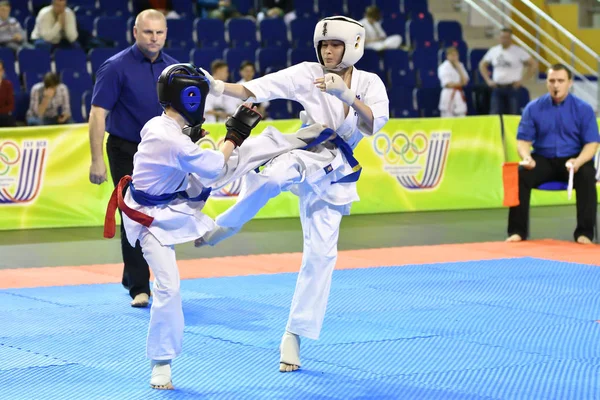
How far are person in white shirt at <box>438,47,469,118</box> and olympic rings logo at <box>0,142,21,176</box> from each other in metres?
6.91

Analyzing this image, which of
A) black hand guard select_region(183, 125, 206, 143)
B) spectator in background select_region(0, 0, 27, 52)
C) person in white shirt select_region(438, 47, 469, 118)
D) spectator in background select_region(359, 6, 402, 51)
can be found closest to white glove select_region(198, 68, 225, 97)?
black hand guard select_region(183, 125, 206, 143)

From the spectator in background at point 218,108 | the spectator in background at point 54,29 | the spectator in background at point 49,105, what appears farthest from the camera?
the spectator in background at point 54,29

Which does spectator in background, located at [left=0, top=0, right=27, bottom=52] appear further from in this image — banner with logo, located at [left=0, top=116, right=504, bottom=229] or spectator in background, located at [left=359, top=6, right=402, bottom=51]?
spectator in background, located at [left=359, top=6, right=402, bottom=51]

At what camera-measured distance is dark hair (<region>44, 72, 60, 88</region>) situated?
12289 mm

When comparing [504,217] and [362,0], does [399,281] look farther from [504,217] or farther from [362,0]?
[362,0]

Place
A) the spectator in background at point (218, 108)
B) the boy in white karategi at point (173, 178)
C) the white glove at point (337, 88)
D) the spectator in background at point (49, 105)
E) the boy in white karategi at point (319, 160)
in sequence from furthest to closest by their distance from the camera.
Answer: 1. the spectator in background at point (218, 108)
2. the spectator in background at point (49, 105)
3. the boy in white karategi at point (319, 160)
4. the white glove at point (337, 88)
5. the boy in white karategi at point (173, 178)

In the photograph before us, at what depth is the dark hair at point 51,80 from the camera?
1229 cm

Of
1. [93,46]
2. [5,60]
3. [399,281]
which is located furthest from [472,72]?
[399,281]

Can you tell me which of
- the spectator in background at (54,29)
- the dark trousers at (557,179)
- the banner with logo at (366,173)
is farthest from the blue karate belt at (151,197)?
the spectator in background at (54,29)

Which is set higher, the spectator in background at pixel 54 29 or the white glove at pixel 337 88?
the spectator in background at pixel 54 29

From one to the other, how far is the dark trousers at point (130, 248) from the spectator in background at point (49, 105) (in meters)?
5.78

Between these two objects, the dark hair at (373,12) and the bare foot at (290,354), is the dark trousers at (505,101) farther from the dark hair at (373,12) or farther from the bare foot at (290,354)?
the bare foot at (290,354)

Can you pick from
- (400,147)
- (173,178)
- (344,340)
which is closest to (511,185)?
(400,147)

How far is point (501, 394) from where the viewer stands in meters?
4.64
